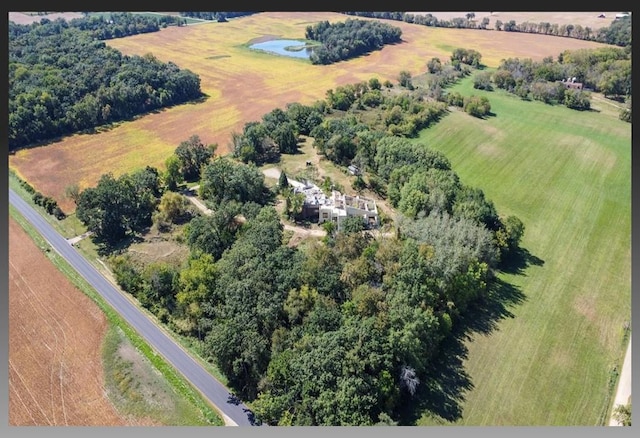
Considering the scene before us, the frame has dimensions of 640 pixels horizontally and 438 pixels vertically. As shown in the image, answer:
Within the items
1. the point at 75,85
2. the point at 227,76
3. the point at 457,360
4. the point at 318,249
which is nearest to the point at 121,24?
the point at 227,76

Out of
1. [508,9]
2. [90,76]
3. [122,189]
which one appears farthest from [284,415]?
[90,76]

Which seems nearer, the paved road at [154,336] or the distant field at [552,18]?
the paved road at [154,336]

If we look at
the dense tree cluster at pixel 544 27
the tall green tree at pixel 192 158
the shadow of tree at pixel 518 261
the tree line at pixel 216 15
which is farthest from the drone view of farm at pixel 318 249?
the tree line at pixel 216 15

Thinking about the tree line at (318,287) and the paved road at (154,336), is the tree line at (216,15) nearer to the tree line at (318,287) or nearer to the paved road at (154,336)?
the tree line at (318,287)

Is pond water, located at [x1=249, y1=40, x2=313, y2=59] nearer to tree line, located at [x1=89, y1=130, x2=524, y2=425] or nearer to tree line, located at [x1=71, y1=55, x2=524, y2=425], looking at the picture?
tree line, located at [x1=71, y1=55, x2=524, y2=425]

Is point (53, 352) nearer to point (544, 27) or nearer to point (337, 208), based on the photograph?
point (337, 208)

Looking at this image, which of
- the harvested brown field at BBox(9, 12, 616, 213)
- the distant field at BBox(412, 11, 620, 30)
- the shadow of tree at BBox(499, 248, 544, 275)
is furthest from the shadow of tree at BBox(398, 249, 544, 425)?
the distant field at BBox(412, 11, 620, 30)
